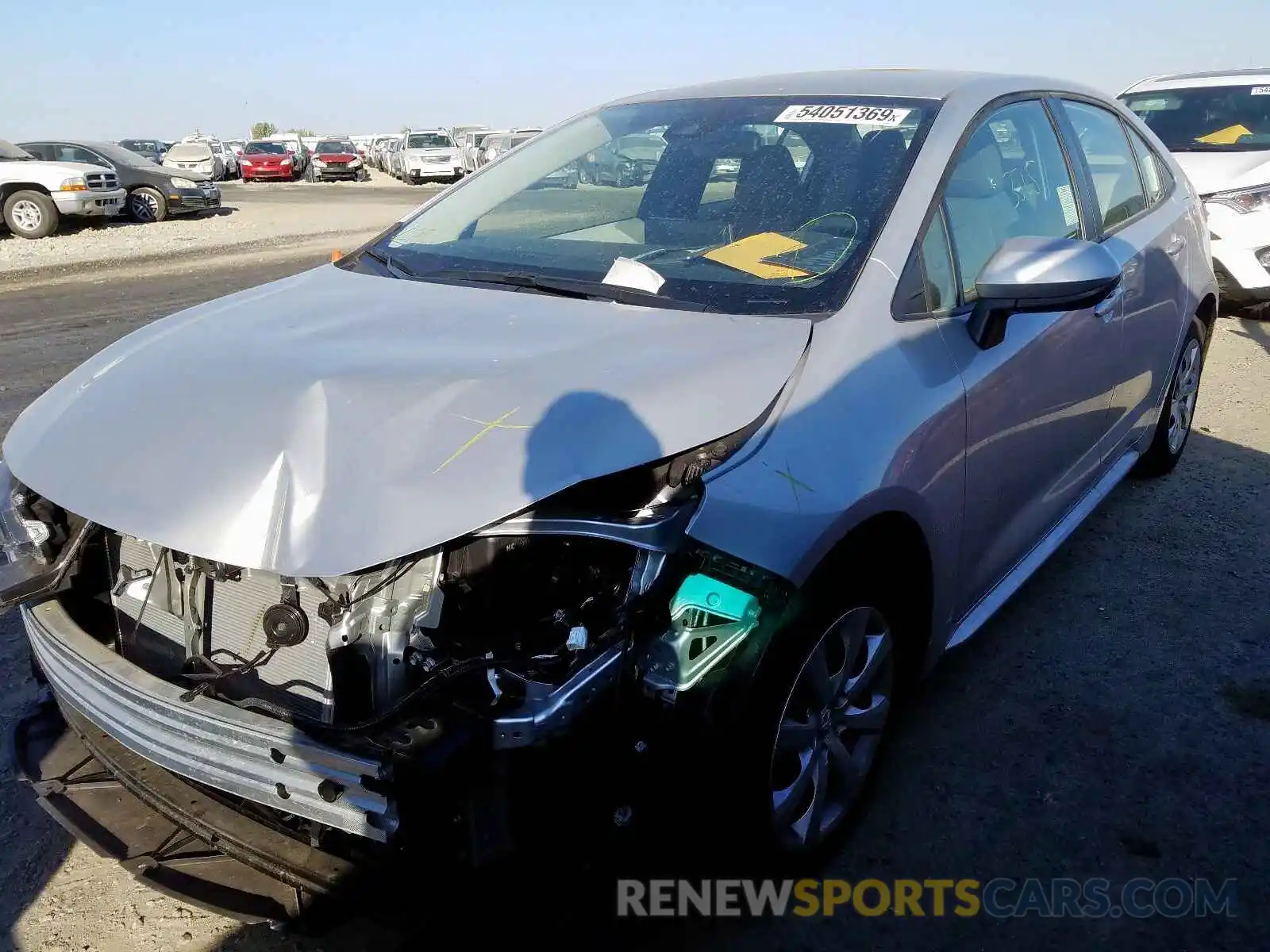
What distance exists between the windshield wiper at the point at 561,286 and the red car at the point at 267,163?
4049 centimetres

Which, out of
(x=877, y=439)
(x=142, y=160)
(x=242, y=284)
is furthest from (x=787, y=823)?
(x=142, y=160)

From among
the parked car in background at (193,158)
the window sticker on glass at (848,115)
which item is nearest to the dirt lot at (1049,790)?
the window sticker on glass at (848,115)

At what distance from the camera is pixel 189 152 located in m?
33.3

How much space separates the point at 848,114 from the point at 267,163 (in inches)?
1607

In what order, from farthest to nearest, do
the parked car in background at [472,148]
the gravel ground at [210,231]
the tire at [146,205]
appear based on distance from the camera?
the parked car in background at [472,148]
the tire at [146,205]
the gravel ground at [210,231]

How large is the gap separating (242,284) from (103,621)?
32.8 feet

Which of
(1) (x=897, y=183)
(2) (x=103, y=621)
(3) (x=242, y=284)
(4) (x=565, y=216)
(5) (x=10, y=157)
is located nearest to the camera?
(2) (x=103, y=621)

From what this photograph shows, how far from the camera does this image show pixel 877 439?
225cm

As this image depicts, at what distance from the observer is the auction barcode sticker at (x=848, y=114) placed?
9.61ft

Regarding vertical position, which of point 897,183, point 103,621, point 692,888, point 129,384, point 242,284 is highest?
point 897,183

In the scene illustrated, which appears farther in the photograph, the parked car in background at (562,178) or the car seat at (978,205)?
the parked car in background at (562,178)

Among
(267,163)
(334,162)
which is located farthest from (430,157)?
(267,163)

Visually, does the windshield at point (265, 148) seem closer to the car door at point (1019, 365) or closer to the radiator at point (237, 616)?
the car door at point (1019, 365)

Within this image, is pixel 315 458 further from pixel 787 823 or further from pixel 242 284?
pixel 242 284
